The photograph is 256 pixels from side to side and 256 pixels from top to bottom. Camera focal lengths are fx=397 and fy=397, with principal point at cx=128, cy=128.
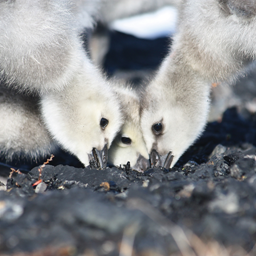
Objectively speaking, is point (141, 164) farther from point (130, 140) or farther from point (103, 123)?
point (103, 123)

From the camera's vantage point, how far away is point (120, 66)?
6863 mm

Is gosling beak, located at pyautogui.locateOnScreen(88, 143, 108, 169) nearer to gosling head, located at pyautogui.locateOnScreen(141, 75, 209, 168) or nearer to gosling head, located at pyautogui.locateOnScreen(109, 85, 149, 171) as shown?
gosling head, located at pyautogui.locateOnScreen(109, 85, 149, 171)

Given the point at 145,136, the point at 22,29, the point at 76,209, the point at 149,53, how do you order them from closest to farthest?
the point at 76,209, the point at 22,29, the point at 145,136, the point at 149,53

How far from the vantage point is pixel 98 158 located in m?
3.12

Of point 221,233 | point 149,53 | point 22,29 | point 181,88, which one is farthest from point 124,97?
point 149,53

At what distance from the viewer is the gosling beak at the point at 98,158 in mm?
3104

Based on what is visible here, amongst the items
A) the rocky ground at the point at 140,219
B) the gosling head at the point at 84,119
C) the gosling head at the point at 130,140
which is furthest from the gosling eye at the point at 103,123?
the rocky ground at the point at 140,219

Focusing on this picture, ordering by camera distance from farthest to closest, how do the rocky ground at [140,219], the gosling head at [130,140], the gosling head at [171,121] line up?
the gosling head at [130,140] → the gosling head at [171,121] → the rocky ground at [140,219]

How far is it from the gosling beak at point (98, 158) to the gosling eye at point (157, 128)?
17.6 inches

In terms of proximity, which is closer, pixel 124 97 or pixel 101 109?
pixel 101 109

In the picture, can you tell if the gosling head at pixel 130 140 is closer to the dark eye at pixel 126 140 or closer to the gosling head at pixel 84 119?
the dark eye at pixel 126 140

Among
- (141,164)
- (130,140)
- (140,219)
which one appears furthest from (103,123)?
(140,219)

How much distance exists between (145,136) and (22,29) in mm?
1339

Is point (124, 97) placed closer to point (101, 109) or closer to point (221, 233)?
point (101, 109)
